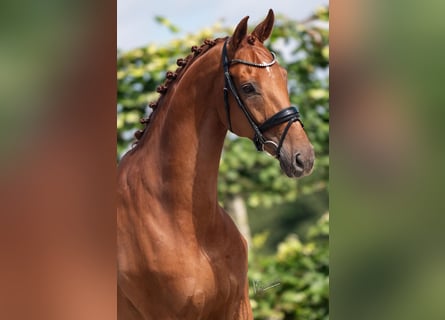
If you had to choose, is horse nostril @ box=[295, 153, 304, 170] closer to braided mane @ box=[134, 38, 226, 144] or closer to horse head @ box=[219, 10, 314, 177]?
horse head @ box=[219, 10, 314, 177]

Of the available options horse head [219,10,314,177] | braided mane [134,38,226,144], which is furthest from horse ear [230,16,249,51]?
braided mane [134,38,226,144]

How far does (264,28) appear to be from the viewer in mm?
2066

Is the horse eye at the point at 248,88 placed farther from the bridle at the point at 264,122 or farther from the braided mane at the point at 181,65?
the braided mane at the point at 181,65

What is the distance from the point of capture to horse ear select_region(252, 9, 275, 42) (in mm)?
2049

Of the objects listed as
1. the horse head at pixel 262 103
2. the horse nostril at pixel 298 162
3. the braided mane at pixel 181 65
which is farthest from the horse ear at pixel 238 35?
the horse nostril at pixel 298 162

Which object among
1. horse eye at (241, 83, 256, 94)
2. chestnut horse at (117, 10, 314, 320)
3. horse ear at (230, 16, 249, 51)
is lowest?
chestnut horse at (117, 10, 314, 320)

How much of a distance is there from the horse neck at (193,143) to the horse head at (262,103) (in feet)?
Answer: 0.25
